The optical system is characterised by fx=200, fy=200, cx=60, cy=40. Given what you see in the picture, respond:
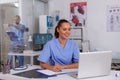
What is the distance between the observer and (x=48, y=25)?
374cm

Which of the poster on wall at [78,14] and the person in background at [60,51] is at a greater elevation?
the poster on wall at [78,14]

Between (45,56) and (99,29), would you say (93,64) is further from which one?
(99,29)


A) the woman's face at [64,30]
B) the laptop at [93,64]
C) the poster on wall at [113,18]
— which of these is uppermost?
the poster on wall at [113,18]

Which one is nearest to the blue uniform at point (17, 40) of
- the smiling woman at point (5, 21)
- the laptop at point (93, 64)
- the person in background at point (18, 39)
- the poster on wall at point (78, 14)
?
the person in background at point (18, 39)

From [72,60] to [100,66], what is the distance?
0.61m

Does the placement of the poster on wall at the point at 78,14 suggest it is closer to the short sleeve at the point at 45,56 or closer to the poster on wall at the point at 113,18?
the poster on wall at the point at 113,18

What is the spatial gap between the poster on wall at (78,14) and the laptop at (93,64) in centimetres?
212

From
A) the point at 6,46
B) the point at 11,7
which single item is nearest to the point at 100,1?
the point at 11,7

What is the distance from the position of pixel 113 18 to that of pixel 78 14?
2.14 feet

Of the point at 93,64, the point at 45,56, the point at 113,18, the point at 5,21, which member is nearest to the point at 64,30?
the point at 45,56

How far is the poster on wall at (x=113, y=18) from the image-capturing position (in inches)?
136

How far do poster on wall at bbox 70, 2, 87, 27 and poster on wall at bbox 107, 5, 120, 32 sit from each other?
440 mm

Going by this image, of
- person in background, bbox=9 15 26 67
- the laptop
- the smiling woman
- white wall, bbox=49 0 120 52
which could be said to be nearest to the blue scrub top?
the laptop

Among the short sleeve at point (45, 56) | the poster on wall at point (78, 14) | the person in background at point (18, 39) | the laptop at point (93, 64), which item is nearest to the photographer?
the laptop at point (93, 64)
